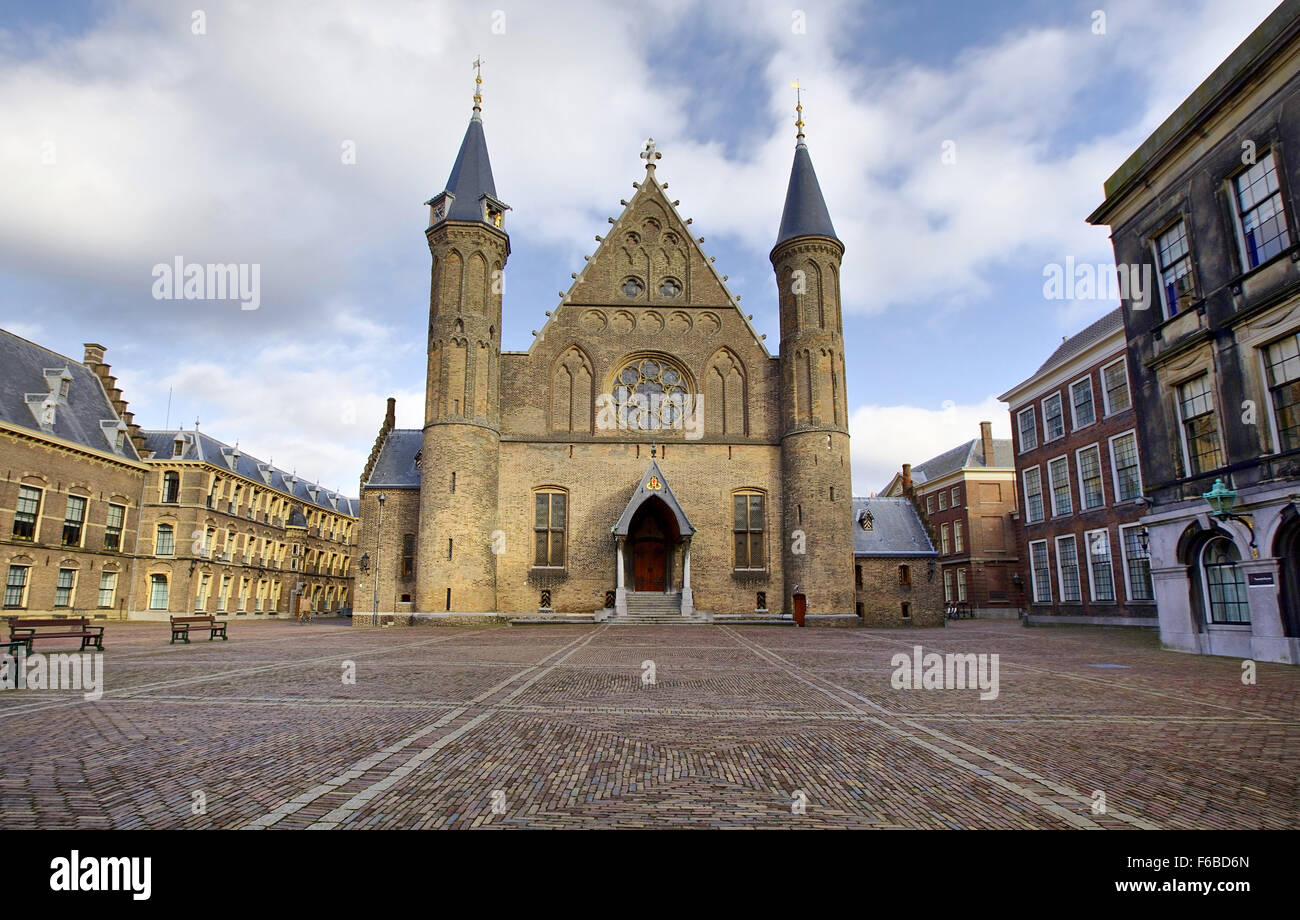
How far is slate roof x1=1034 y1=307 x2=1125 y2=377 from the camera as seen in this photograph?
29438mm

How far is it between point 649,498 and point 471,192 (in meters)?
15.8

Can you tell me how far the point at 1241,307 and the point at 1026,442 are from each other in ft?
72.6

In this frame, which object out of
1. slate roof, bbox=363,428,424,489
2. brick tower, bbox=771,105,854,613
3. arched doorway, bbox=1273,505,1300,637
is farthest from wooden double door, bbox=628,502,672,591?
arched doorway, bbox=1273,505,1300,637

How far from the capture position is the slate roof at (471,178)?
3098 centimetres

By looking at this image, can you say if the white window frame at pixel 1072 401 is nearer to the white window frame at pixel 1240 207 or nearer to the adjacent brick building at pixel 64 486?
the white window frame at pixel 1240 207

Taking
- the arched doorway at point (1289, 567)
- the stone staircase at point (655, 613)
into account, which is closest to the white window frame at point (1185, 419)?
the arched doorway at point (1289, 567)

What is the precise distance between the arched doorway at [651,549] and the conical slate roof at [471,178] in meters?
15.0

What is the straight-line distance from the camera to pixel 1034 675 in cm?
1236

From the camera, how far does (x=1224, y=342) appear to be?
1526cm

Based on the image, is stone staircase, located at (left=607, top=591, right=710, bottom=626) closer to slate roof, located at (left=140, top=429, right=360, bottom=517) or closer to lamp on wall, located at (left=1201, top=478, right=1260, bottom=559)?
lamp on wall, located at (left=1201, top=478, right=1260, bottom=559)

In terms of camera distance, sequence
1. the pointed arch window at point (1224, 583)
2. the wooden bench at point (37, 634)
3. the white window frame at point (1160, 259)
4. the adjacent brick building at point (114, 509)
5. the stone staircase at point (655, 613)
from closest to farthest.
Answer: the wooden bench at point (37, 634) → the pointed arch window at point (1224, 583) → the white window frame at point (1160, 259) → the stone staircase at point (655, 613) → the adjacent brick building at point (114, 509)

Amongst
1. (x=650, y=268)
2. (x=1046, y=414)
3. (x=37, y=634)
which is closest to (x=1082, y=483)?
(x=1046, y=414)

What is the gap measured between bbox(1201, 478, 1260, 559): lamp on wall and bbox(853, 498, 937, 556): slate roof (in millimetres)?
17226
